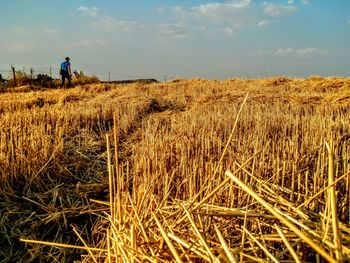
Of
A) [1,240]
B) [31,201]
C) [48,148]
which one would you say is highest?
[48,148]

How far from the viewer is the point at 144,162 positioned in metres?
3.35

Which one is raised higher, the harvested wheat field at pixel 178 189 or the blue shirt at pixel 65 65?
the blue shirt at pixel 65 65

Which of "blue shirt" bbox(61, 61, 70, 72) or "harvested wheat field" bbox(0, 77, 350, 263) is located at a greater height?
"blue shirt" bbox(61, 61, 70, 72)

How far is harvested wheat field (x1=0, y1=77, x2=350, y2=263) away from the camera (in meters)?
1.39

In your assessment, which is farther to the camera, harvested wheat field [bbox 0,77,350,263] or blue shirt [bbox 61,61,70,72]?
blue shirt [bbox 61,61,70,72]

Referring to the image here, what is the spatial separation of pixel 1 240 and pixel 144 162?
4.31 feet

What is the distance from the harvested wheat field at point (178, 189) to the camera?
1395 mm

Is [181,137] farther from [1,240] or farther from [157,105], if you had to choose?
[157,105]

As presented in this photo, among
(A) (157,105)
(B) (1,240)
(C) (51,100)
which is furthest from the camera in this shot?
(C) (51,100)

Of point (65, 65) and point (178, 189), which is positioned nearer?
point (178, 189)

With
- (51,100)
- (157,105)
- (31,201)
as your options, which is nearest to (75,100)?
(51,100)

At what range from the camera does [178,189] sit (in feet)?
Result: 9.53

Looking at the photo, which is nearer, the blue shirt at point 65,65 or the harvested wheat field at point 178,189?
the harvested wheat field at point 178,189

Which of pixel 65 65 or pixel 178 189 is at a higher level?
pixel 65 65
